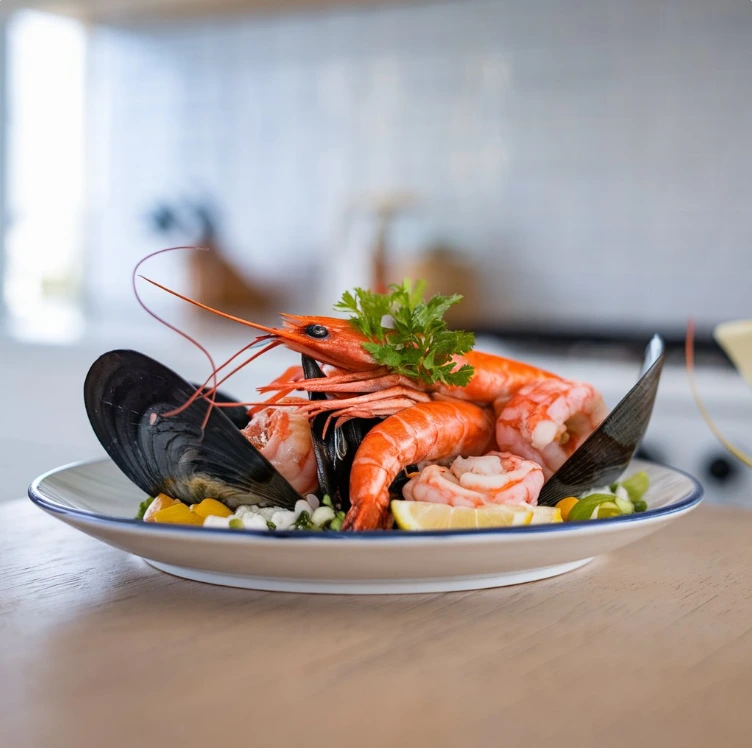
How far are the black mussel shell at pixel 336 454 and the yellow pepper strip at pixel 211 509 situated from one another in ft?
0.31

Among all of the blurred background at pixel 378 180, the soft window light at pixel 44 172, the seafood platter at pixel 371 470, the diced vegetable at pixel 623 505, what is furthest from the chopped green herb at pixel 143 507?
the soft window light at pixel 44 172

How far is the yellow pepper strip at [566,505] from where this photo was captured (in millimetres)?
905

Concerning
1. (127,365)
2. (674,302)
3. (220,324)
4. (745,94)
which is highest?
(745,94)

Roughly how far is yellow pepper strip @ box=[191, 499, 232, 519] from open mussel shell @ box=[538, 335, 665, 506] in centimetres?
30

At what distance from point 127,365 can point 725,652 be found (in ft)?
1.72

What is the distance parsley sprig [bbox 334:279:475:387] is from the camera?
3.13 feet

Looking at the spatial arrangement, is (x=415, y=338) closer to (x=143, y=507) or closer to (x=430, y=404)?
(x=430, y=404)

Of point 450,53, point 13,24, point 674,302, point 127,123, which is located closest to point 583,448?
point 674,302

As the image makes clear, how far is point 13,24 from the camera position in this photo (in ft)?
12.5

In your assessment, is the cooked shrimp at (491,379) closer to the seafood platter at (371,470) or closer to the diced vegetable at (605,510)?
the seafood platter at (371,470)

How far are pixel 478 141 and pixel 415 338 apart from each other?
91.0 inches

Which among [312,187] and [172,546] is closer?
[172,546]

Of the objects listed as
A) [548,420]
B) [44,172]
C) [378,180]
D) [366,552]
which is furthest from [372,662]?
[44,172]

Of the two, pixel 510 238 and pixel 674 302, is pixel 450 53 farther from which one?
pixel 674 302
